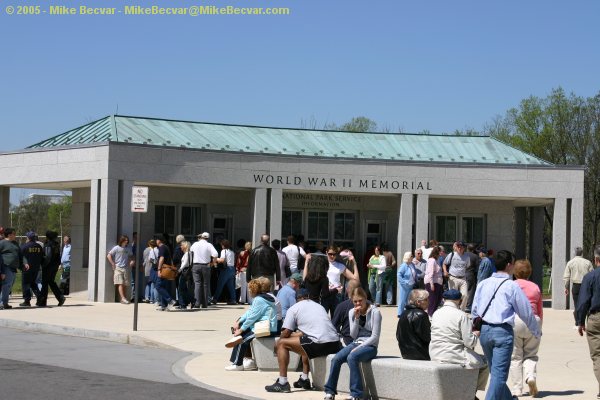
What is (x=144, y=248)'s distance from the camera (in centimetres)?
2639

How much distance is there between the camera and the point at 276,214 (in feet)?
86.1

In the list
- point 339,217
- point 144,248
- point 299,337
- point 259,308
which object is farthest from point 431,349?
point 339,217

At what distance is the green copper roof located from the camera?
26844 millimetres

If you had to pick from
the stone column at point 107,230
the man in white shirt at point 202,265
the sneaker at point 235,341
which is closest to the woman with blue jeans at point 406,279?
the man in white shirt at point 202,265

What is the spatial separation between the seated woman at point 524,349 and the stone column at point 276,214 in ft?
47.7

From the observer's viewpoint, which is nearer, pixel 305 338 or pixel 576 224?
pixel 305 338

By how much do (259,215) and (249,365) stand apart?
12777 mm

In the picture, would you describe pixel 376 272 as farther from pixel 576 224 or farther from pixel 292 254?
pixel 576 224

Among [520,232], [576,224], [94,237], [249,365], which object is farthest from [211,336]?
[520,232]

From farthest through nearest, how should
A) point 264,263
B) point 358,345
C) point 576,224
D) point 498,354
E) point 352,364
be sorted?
1. point 576,224
2. point 264,263
3. point 358,345
4. point 352,364
5. point 498,354

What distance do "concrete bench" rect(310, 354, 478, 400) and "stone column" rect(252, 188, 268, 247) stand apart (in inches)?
582

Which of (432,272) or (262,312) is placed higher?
(432,272)

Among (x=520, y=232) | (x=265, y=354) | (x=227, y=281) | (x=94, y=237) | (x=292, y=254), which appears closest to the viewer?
(x=265, y=354)

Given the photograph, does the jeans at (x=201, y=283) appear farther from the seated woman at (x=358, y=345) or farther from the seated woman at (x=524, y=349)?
the seated woman at (x=524, y=349)
